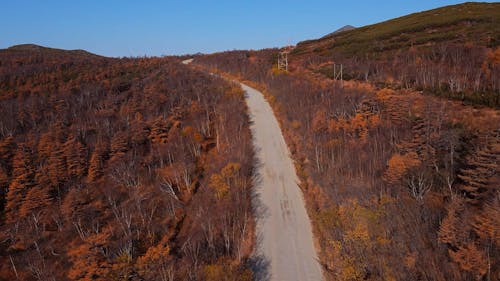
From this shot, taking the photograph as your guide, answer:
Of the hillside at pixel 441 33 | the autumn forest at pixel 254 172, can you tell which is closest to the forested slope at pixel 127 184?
the autumn forest at pixel 254 172

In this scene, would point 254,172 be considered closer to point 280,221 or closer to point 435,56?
point 280,221

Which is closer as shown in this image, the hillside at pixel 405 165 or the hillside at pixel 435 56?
the hillside at pixel 405 165

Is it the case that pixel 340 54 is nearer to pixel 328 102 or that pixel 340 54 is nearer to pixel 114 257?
pixel 328 102

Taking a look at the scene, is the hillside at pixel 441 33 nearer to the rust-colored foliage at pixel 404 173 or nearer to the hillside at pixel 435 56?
the hillside at pixel 435 56

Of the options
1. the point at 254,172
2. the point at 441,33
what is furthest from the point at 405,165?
the point at 441,33

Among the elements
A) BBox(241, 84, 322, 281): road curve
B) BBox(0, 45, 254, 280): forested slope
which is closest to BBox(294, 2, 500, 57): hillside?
BBox(0, 45, 254, 280): forested slope
